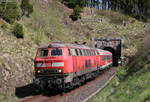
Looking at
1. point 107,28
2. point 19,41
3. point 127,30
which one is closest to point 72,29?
point 107,28

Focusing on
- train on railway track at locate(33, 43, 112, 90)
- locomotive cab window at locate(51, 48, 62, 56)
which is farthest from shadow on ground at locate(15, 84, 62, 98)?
locomotive cab window at locate(51, 48, 62, 56)

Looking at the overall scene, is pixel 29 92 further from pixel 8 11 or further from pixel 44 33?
pixel 44 33

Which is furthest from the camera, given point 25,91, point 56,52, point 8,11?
point 8,11

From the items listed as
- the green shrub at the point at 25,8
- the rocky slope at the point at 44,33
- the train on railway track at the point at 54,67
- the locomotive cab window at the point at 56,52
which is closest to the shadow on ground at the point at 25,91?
the rocky slope at the point at 44,33

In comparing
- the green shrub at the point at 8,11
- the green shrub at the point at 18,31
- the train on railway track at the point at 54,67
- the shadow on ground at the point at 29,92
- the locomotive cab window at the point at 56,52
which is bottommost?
the shadow on ground at the point at 29,92

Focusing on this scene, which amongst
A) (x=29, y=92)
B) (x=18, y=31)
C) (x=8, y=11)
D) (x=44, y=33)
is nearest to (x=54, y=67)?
(x=29, y=92)

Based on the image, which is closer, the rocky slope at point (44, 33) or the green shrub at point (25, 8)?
the rocky slope at point (44, 33)

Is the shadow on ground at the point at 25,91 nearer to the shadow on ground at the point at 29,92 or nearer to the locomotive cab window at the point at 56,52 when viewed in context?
the shadow on ground at the point at 29,92

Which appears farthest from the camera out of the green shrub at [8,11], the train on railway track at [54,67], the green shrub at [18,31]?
the green shrub at [8,11]

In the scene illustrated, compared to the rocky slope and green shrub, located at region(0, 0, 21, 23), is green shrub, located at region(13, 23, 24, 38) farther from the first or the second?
green shrub, located at region(0, 0, 21, 23)

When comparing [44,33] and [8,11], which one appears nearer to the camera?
[8,11]

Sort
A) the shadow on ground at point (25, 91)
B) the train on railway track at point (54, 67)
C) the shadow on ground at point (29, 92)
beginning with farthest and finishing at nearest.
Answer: the shadow on ground at point (29, 92), the shadow on ground at point (25, 91), the train on railway track at point (54, 67)

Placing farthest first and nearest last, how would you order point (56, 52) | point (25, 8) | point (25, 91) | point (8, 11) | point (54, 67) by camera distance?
point (25, 8) → point (8, 11) → point (25, 91) → point (56, 52) → point (54, 67)

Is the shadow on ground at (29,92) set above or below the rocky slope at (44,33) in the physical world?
below
